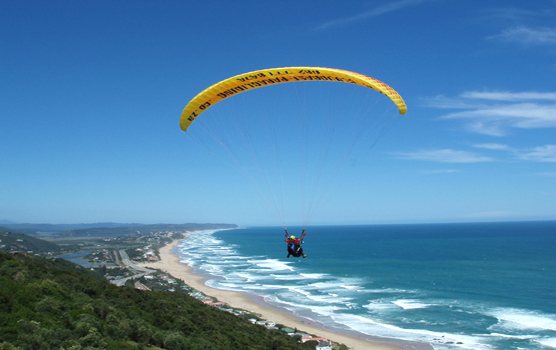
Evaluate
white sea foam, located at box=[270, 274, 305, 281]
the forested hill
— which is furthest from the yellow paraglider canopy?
white sea foam, located at box=[270, 274, 305, 281]

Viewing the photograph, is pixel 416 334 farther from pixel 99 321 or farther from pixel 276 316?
pixel 99 321

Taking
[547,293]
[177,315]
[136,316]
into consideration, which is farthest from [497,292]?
[136,316]

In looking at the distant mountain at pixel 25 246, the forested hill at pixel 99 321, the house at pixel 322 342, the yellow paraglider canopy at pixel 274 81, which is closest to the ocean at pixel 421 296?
the house at pixel 322 342

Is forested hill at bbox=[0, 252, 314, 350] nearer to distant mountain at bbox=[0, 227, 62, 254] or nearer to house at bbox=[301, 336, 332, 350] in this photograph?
house at bbox=[301, 336, 332, 350]

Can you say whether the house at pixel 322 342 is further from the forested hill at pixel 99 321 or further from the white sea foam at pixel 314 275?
the white sea foam at pixel 314 275

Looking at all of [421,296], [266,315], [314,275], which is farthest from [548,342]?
[314,275]
